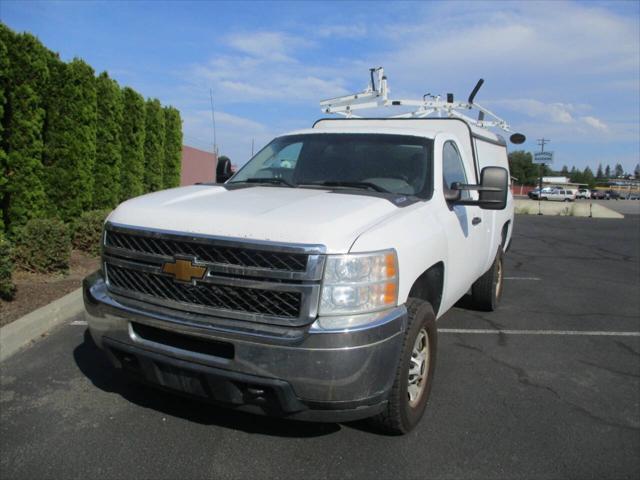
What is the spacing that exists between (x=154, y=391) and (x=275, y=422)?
959 millimetres

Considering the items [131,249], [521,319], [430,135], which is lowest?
[521,319]

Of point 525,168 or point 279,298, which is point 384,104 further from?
point 525,168

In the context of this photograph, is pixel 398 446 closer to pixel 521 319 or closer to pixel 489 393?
pixel 489 393

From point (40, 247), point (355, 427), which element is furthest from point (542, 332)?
point (40, 247)

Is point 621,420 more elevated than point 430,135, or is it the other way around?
point 430,135

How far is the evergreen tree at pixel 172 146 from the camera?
46.1 feet

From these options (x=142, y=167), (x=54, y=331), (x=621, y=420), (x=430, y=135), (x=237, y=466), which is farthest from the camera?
(x=142, y=167)

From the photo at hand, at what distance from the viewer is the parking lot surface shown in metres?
2.90

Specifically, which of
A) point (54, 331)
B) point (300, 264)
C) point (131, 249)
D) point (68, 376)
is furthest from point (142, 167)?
point (300, 264)

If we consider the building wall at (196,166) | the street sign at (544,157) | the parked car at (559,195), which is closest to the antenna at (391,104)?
the building wall at (196,166)

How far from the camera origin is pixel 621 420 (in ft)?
11.9

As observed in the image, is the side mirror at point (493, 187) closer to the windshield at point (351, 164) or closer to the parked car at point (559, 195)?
the windshield at point (351, 164)

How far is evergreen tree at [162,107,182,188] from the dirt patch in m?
6.91

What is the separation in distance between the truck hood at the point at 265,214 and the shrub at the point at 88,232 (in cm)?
523
